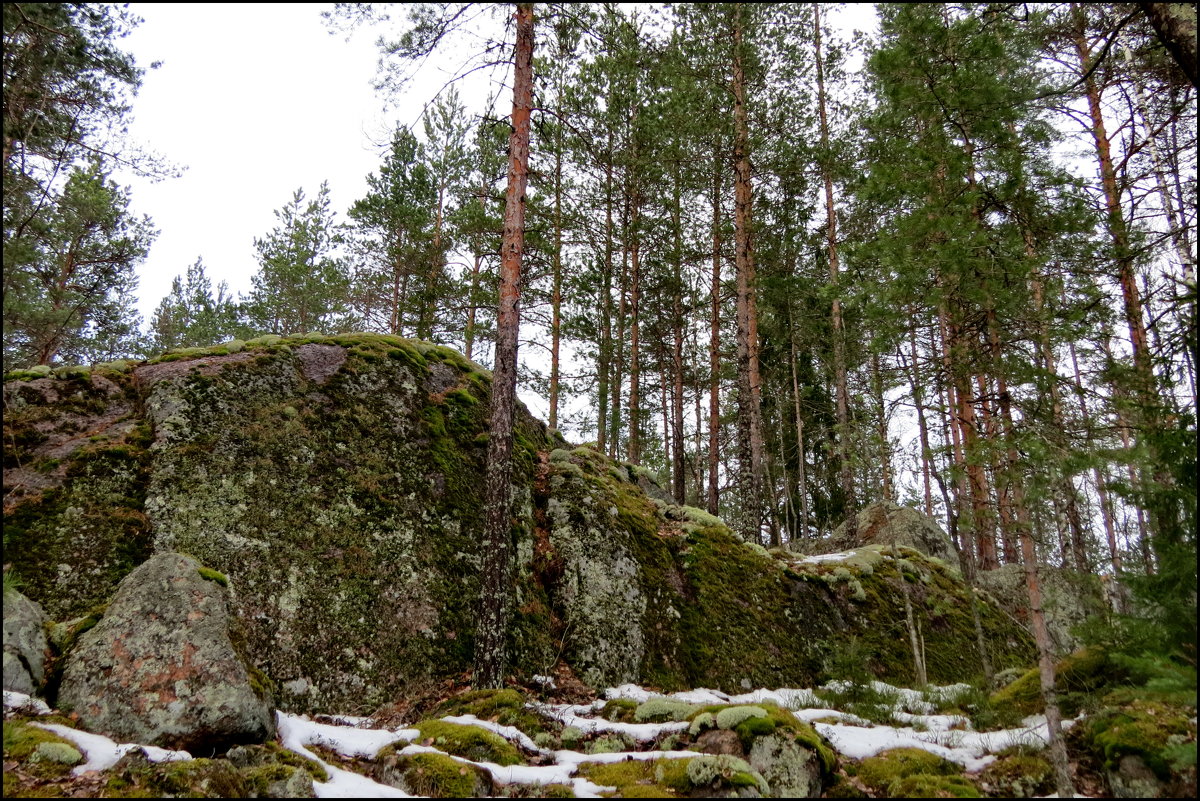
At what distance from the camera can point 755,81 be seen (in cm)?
1378

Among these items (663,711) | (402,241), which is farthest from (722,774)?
(402,241)

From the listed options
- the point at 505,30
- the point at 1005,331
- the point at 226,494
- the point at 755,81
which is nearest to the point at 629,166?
the point at 755,81

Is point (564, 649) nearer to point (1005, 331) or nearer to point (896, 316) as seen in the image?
point (896, 316)

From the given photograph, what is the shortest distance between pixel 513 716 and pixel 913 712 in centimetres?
486

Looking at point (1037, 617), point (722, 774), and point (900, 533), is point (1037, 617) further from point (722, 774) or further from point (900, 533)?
point (900, 533)

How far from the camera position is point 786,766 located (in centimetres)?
447

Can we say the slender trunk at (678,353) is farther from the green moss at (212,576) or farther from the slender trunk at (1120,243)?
the green moss at (212,576)

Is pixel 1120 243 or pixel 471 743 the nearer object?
pixel 471 743

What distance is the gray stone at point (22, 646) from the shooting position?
4.25 meters

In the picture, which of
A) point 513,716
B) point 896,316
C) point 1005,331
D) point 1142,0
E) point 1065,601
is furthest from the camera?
point 1065,601

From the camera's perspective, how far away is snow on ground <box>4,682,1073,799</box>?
13.4ft

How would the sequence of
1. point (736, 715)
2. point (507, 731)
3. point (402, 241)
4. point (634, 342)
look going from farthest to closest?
point (402, 241)
point (634, 342)
point (507, 731)
point (736, 715)

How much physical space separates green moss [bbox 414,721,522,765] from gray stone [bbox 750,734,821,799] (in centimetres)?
197

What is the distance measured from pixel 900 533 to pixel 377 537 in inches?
514
